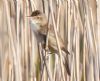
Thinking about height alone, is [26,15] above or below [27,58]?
above

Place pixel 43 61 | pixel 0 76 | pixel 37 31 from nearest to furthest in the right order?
pixel 43 61 < pixel 0 76 < pixel 37 31

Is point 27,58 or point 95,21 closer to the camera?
point 27,58

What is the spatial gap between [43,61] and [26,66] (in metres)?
0.18

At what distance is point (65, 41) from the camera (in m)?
1.76

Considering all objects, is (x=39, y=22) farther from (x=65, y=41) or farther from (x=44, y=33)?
(x=65, y=41)

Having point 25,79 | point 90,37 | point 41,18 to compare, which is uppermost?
point 41,18

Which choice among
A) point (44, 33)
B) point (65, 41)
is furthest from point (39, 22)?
point (65, 41)

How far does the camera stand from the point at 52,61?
1.70 m

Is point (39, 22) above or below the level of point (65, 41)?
above

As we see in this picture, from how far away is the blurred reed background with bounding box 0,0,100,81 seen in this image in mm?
1604

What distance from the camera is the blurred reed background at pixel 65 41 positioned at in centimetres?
160

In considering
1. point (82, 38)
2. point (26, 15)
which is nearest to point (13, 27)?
point (26, 15)

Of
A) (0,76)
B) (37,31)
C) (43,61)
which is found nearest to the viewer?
(43,61)

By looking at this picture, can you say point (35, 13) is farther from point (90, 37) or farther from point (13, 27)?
point (90, 37)
